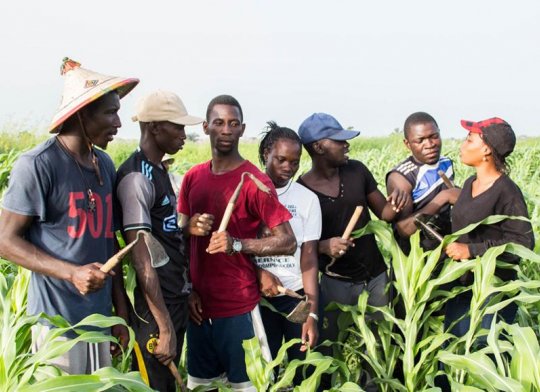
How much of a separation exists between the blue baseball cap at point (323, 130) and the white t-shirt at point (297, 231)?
371 millimetres

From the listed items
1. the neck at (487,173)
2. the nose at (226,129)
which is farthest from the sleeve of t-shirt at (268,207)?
the neck at (487,173)

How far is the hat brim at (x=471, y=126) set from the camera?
3245 millimetres

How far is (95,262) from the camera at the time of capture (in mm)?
2367

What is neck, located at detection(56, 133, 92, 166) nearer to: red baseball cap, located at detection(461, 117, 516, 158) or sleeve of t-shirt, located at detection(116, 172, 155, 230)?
sleeve of t-shirt, located at detection(116, 172, 155, 230)

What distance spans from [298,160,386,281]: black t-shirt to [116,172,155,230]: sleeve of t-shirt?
43.8 inches

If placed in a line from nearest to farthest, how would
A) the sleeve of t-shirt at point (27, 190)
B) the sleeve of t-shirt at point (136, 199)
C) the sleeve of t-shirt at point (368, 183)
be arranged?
the sleeve of t-shirt at point (27, 190) → the sleeve of t-shirt at point (136, 199) → the sleeve of t-shirt at point (368, 183)

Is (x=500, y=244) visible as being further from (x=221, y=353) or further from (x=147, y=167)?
(x=147, y=167)

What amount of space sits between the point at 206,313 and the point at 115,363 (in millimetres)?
731

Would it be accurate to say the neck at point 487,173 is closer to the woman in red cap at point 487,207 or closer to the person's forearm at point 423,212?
the woman in red cap at point 487,207

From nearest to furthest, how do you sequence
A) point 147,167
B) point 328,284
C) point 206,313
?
point 147,167, point 206,313, point 328,284

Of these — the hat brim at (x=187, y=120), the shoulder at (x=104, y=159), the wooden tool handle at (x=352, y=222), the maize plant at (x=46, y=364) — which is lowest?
the maize plant at (x=46, y=364)

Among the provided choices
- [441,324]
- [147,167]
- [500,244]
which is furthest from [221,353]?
[500,244]

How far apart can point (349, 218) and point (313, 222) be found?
0.29 meters

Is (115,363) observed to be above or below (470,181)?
below
